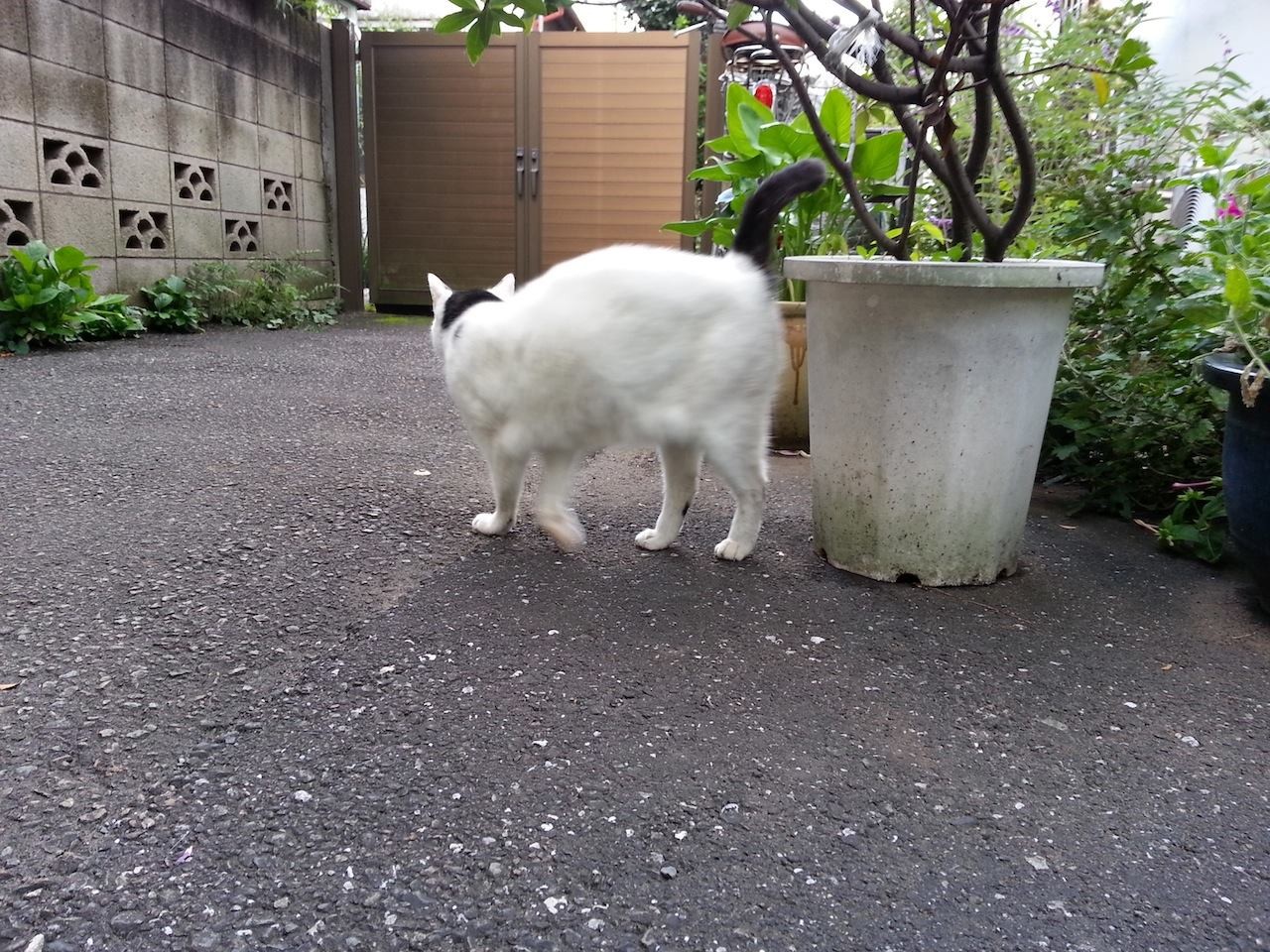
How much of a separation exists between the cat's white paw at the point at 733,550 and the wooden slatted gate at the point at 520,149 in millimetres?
5972

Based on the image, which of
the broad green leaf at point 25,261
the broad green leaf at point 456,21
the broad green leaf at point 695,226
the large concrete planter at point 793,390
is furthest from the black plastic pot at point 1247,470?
the broad green leaf at point 25,261

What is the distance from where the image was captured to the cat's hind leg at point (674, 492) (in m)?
2.21

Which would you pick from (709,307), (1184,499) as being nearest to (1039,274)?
(709,307)

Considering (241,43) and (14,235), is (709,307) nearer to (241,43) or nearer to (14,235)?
(14,235)

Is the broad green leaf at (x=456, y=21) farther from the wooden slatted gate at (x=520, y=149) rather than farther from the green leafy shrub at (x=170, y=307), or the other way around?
the wooden slatted gate at (x=520, y=149)

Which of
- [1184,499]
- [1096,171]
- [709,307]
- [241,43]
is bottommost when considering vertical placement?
[1184,499]

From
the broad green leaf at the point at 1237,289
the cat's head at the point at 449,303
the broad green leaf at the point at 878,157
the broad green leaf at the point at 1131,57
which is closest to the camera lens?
the broad green leaf at the point at 1237,289

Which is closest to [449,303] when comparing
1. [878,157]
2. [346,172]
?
[878,157]

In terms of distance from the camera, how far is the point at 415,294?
8125mm

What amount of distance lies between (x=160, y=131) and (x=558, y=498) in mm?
5250

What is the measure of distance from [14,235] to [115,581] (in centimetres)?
396

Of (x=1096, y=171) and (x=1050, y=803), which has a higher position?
(x=1096, y=171)

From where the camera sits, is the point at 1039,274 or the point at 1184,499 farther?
the point at 1184,499

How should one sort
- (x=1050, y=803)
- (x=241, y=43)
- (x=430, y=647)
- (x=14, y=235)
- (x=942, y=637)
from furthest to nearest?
(x=241, y=43) → (x=14, y=235) → (x=942, y=637) → (x=430, y=647) → (x=1050, y=803)
